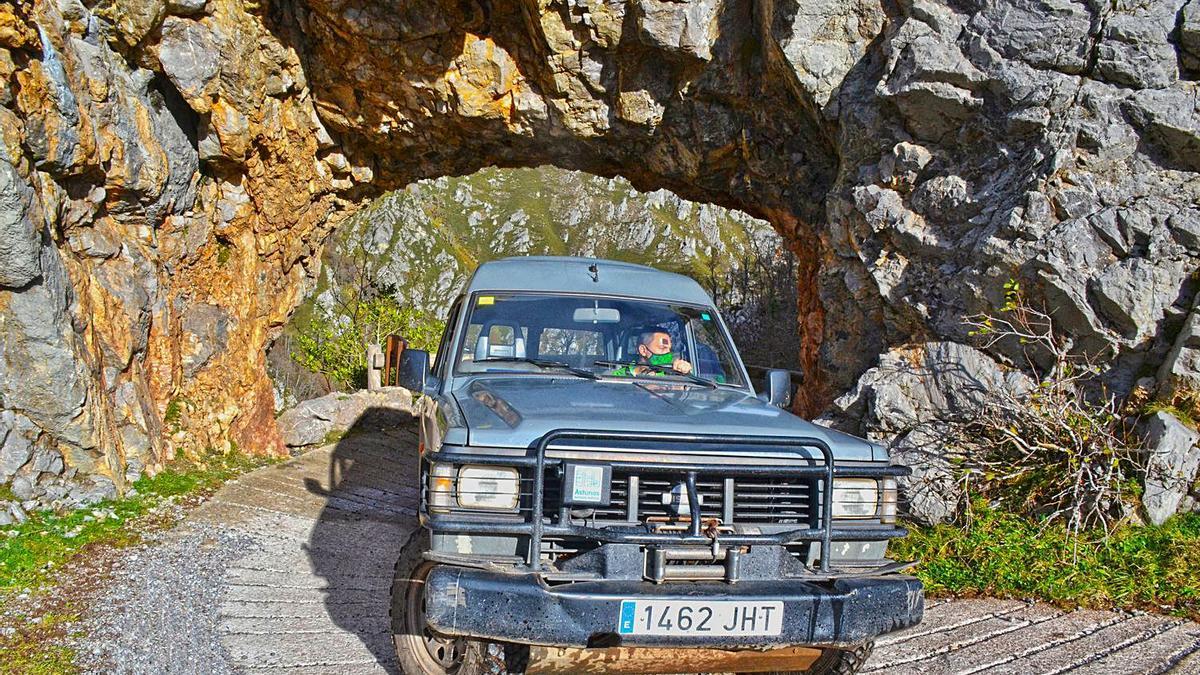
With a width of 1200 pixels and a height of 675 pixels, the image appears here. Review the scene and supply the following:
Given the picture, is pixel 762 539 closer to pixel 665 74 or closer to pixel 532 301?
pixel 532 301

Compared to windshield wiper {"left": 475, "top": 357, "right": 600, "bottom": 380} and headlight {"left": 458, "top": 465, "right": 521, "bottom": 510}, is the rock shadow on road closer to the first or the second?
headlight {"left": 458, "top": 465, "right": 521, "bottom": 510}

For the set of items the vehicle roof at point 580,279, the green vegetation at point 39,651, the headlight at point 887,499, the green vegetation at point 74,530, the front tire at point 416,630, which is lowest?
the green vegetation at point 74,530

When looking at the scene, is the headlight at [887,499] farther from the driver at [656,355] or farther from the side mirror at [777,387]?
the driver at [656,355]

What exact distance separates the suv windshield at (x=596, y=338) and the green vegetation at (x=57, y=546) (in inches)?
95.4

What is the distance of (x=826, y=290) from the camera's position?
10219 mm

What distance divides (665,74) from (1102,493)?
7.01 m

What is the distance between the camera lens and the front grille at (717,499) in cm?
340

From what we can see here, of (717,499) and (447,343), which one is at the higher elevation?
(447,343)

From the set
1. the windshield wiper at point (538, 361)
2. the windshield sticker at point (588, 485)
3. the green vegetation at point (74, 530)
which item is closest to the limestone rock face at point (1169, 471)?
the windshield wiper at point (538, 361)

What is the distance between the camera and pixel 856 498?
3.71 meters

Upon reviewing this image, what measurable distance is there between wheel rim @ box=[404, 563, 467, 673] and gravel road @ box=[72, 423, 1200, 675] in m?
0.45

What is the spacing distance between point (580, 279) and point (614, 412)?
5.92 ft

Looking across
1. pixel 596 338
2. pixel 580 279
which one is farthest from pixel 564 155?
pixel 596 338

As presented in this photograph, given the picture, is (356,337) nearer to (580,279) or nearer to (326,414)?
(326,414)
